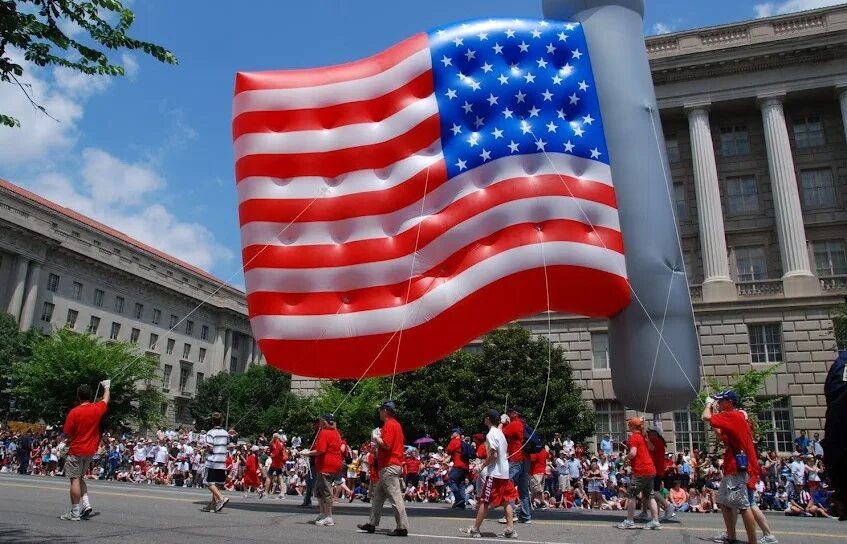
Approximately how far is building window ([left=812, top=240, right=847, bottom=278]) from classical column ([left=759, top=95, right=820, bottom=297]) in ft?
5.23

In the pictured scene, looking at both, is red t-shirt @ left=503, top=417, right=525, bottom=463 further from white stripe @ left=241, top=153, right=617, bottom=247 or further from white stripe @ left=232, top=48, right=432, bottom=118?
white stripe @ left=232, top=48, right=432, bottom=118

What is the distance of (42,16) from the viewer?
6453mm

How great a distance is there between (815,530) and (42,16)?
43.4ft

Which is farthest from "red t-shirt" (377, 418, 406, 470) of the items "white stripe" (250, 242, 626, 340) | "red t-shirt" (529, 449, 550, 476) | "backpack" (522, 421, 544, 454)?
"red t-shirt" (529, 449, 550, 476)

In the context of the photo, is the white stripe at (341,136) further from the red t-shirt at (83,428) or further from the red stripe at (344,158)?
the red t-shirt at (83,428)

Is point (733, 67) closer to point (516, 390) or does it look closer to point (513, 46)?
point (516, 390)

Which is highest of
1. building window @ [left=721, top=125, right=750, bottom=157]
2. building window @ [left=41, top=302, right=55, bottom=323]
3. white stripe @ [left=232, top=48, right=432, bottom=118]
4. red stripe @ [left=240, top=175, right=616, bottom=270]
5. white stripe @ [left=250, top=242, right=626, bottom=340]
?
building window @ [left=721, top=125, right=750, bottom=157]

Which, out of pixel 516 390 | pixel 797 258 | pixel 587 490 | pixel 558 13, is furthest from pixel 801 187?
pixel 558 13

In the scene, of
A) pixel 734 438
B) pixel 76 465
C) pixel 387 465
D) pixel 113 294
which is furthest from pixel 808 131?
pixel 113 294

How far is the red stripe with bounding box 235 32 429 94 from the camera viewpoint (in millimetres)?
13523

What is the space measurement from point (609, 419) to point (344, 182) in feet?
82.1

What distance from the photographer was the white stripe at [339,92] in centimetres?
1334

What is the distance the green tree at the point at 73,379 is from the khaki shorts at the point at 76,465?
1348 inches

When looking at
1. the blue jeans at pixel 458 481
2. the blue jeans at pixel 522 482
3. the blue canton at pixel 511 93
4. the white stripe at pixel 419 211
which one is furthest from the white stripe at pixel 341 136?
the blue jeans at pixel 458 481
